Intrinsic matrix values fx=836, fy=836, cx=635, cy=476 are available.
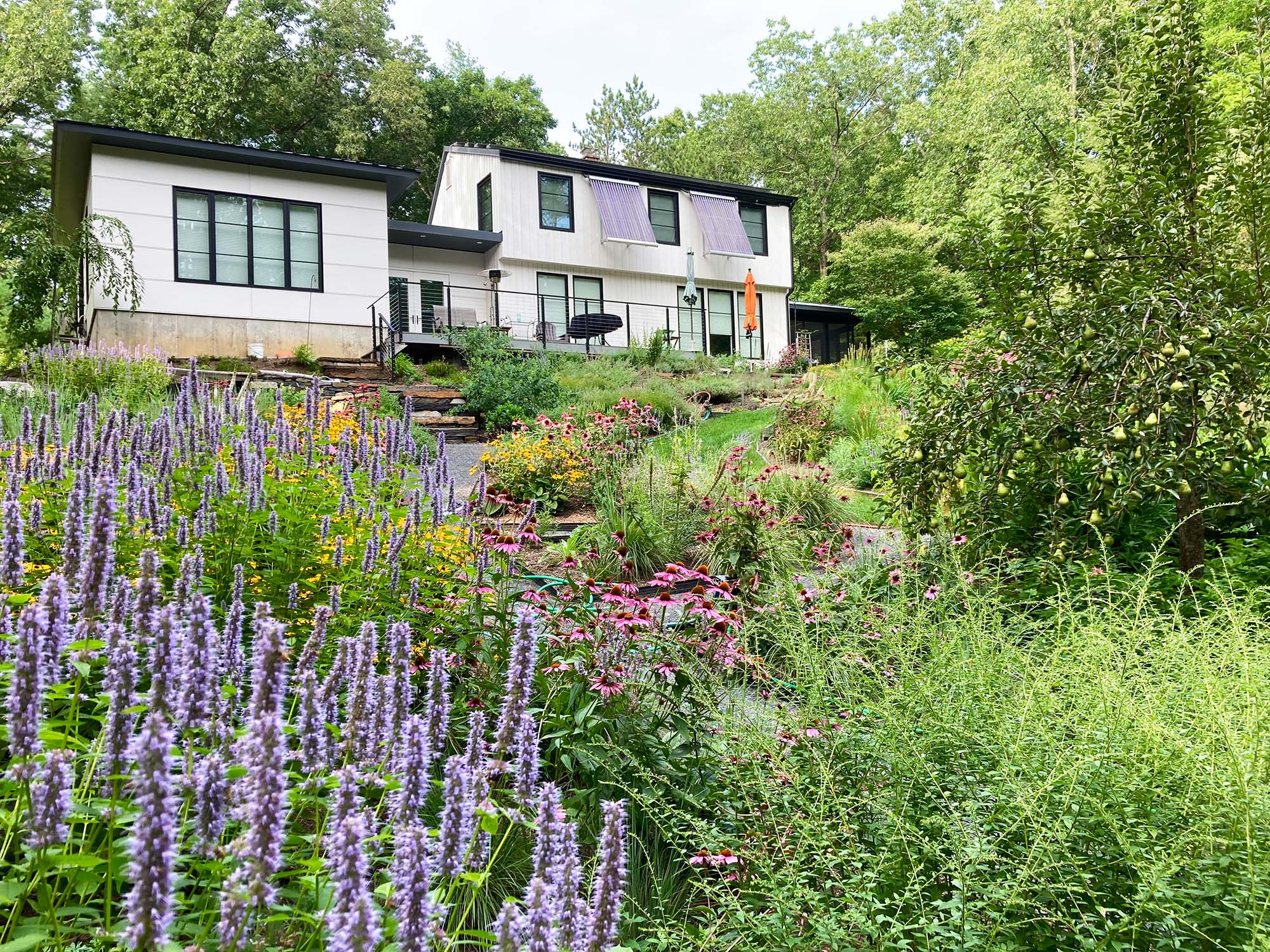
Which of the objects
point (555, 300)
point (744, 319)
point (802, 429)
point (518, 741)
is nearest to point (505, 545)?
point (518, 741)

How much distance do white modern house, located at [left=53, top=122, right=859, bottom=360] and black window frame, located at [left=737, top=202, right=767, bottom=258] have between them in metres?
0.05

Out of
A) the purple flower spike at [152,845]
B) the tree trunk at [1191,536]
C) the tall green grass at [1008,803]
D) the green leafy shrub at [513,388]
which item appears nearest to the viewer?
the purple flower spike at [152,845]

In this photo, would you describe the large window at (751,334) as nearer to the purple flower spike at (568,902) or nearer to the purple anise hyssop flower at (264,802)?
the purple flower spike at (568,902)

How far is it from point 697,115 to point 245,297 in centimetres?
2708

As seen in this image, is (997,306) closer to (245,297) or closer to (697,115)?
(245,297)

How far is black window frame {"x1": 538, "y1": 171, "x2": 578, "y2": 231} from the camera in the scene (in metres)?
21.7

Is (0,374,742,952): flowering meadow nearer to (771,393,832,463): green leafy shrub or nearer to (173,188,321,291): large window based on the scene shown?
(771,393,832,463): green leafy shrub

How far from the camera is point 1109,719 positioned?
2383 millimetres

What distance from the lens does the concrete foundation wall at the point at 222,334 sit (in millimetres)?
14641

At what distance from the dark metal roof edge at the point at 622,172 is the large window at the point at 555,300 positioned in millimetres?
2865

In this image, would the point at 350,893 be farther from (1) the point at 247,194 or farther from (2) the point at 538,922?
Answer: (1) the point at 247,194

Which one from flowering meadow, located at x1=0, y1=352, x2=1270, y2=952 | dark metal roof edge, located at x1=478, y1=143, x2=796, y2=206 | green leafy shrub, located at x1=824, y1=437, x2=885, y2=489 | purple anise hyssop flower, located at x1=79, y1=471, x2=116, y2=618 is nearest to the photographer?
flowering meadow, located at x1=0, y1=352, x2=1270, y2=952

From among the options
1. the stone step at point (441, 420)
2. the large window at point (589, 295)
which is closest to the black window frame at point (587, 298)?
the large window at point (589, 295)

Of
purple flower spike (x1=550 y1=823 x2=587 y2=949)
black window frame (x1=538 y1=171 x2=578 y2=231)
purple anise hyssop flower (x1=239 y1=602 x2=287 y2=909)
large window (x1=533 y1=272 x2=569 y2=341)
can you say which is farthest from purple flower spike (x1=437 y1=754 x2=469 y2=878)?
black window frame (x1=538 y1=171 x2=578 y2=231)
